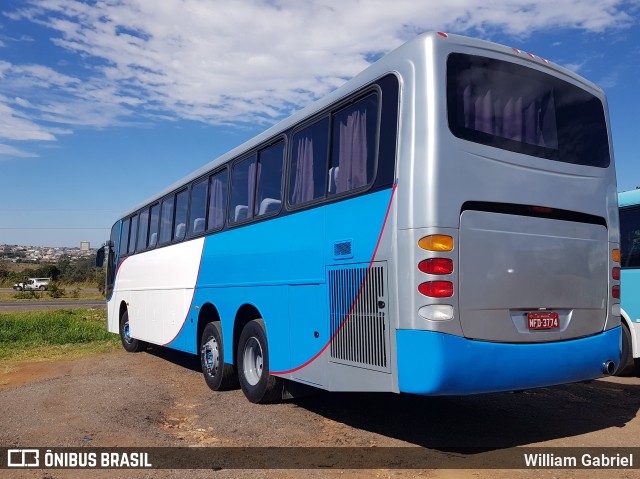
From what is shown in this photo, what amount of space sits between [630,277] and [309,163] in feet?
18.7

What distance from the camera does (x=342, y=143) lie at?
6.29 m

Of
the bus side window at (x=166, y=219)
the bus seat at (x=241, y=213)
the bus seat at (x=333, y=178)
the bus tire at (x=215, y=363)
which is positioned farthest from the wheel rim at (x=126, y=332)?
the bus seat at (x=333, y=178)

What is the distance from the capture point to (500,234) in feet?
17.4

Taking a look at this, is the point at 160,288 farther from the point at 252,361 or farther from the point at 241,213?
the point at 252,361

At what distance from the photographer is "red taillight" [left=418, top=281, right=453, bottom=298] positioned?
16.3ft

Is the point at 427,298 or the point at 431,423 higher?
the point at 427,298

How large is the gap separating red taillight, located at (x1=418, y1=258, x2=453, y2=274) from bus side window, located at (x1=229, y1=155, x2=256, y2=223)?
3.66 m

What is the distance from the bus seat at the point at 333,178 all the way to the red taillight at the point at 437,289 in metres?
1.71

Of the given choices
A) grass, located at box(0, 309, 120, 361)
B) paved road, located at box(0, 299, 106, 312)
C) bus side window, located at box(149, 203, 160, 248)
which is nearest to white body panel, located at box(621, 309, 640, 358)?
bus side window, located at box(149, 203, 160, 248)

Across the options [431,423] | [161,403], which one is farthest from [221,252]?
[431,423]

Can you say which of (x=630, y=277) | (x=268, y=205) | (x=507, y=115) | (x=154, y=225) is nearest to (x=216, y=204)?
(x=268, y=205)

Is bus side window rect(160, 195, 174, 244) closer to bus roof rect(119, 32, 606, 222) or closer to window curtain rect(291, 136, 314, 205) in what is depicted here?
bus roof rect(119, 32, 606, 222)

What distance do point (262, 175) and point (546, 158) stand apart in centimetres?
365

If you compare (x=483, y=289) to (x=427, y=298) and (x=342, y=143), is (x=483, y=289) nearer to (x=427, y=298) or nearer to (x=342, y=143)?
(x=427, y=298)
